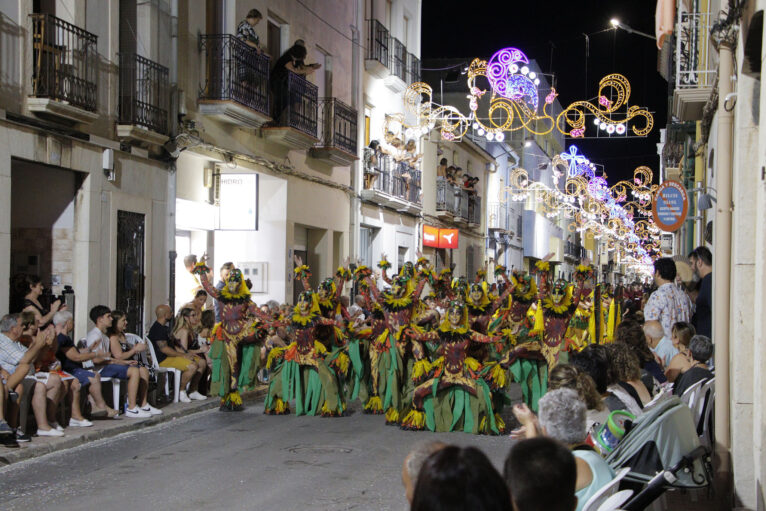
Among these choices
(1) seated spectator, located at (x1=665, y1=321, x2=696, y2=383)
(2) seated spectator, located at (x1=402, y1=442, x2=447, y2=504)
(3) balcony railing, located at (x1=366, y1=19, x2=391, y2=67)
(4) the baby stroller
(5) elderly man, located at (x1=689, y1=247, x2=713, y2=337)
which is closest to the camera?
(2) seated spectator, located at (x1=402, y1=442, x2=447, y2=504)

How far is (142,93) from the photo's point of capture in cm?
1603

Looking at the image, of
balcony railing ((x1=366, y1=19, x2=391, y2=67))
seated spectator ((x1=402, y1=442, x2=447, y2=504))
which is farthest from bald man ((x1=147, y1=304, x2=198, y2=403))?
balcony railing ((x1=366, y1=19, x2=391, y2=67))

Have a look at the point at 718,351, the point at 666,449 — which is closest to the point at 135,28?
the point at 718,351

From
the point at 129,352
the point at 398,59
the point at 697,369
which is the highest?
the point at 398,59

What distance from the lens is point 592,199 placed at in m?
36.7

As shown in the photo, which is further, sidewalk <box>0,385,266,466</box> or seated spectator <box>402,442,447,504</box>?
sidewalk <box>0,385,266,466</box>

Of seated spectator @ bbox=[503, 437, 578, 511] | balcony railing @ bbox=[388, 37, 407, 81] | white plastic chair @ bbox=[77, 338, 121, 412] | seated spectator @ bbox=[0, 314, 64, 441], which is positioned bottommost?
white plastic chair @ bbox=[77, 338, 121, 412]

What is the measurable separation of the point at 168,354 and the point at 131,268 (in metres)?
2.34

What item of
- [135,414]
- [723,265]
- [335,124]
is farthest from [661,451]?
[335,124]

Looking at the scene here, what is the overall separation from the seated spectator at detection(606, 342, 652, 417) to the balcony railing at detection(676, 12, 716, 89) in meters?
7.30

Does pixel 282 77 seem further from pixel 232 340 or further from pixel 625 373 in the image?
pixel 625 373

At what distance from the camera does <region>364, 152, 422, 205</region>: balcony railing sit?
89.0 ft

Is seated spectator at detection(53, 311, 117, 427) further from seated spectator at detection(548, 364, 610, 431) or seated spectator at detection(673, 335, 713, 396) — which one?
seated spectator at detection(548, 364, 610, 431)

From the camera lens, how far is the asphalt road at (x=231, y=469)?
305 inches
